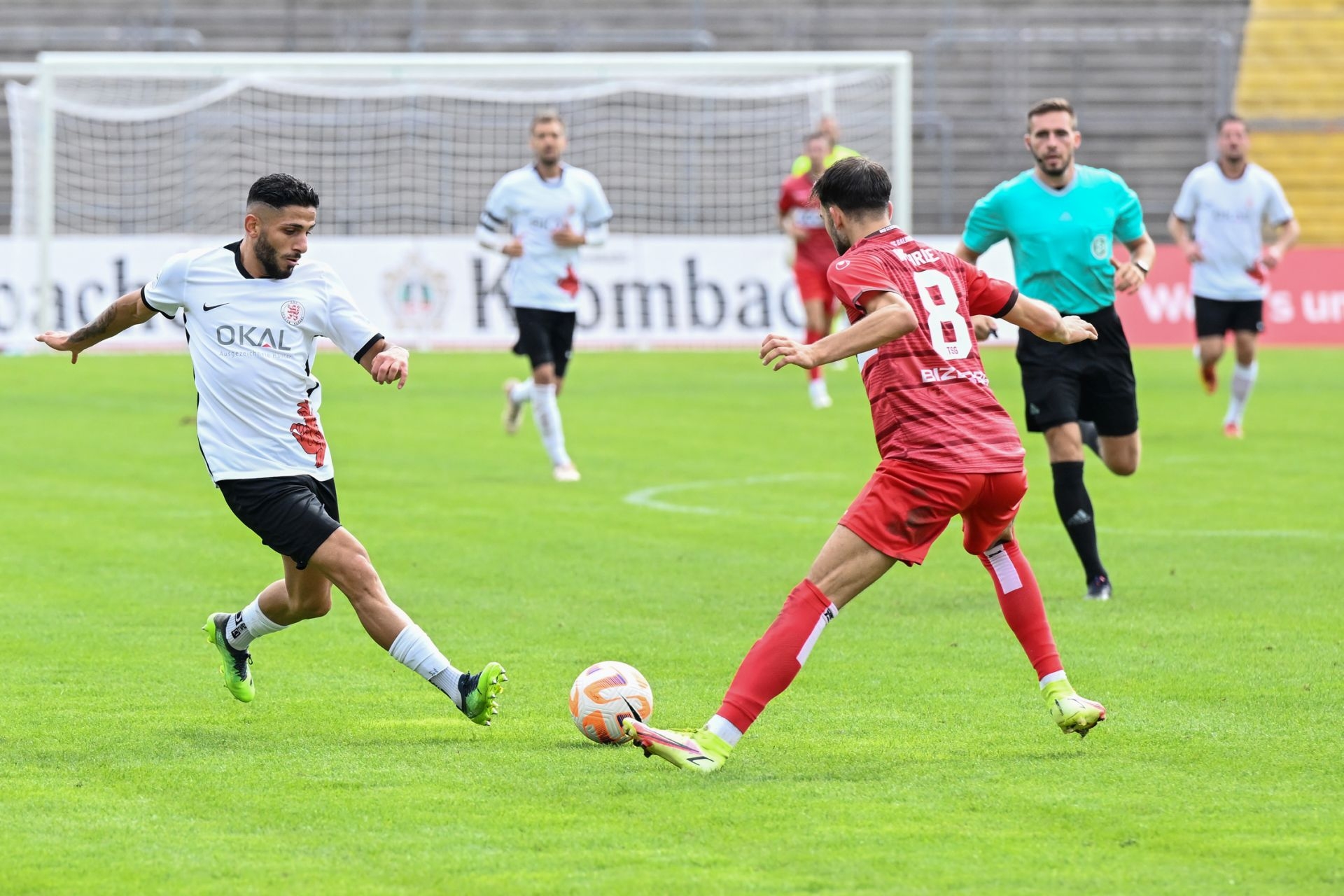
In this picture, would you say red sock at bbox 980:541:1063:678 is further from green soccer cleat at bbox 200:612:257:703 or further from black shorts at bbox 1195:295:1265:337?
black shorts at bbox 1195:295:1265:337

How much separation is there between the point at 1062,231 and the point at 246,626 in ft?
15.5

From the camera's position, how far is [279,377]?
691 cm

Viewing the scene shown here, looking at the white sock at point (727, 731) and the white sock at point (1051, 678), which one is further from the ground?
the white sock at point (1051, 678)

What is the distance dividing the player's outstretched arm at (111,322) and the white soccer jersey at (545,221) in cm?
795

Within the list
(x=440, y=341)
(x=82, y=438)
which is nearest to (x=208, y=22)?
(x=440, y=341)

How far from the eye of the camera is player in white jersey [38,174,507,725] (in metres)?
6.74

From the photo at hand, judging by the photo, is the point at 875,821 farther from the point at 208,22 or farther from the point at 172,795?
the point at 208,22

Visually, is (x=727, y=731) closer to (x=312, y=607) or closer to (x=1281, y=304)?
(x=312, y=607)

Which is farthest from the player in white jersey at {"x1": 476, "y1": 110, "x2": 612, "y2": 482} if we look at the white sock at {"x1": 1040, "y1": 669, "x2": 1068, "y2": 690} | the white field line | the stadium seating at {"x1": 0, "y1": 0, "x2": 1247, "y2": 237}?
the stadium seating at {"x1": 0, "y1": 0, "x2": 1247, "y2": 237}

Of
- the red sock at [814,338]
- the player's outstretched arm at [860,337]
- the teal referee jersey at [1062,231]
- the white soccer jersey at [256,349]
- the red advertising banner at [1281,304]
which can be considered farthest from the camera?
the red advertising banner at [1281,304]

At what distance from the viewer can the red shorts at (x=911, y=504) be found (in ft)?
20.9

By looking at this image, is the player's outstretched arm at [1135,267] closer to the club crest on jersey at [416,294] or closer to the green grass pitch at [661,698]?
the green grass pitch at [661,698]

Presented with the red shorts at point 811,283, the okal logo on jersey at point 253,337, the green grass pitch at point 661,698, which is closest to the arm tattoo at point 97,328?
the okal logo on jersey at point 253,337

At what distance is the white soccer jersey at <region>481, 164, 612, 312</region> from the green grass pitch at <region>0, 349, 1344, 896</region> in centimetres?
143
